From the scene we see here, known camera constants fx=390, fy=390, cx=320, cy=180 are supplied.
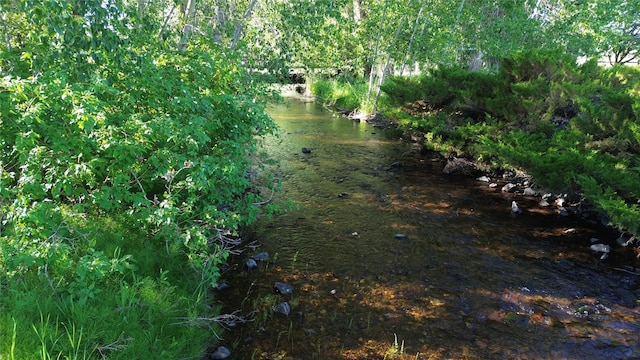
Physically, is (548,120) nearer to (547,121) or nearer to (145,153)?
(547,121)

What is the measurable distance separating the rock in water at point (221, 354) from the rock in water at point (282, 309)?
93 centimetres

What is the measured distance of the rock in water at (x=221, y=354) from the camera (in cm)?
432

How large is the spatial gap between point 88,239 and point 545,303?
6177 mm

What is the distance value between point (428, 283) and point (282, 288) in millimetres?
2280

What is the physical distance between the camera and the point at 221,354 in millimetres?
4352

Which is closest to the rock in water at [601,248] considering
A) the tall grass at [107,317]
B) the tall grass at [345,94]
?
the tall grass at [107,317]

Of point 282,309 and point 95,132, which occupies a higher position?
point 95,132

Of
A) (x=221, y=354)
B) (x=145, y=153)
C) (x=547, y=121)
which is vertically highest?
(x=547, y=121)

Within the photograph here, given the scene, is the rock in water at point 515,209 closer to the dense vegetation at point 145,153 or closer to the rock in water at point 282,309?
the dense vegetation at point 145,153

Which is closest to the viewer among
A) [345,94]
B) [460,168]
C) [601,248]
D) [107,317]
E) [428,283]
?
[107,317]

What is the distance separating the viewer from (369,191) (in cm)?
1044

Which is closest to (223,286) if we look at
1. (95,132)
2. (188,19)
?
(95,132)

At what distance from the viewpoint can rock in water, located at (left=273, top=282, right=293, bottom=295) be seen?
5621 mm

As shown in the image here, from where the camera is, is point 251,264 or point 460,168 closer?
point 251,264
